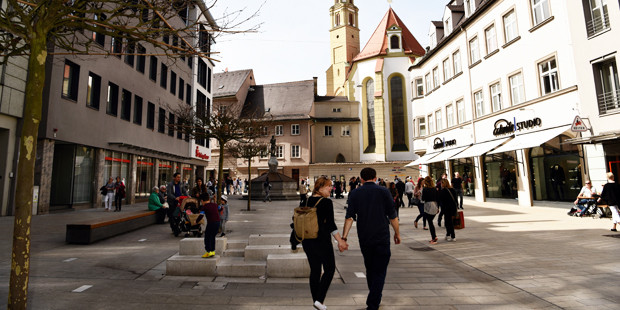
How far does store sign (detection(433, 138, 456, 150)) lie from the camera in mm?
24594

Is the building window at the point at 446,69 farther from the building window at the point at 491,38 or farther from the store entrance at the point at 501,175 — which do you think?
the store entrance at the point at 501,175

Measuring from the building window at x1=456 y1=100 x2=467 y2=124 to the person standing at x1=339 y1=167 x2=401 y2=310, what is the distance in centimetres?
2182

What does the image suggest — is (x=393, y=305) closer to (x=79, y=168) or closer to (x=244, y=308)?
(x=244, y=308)

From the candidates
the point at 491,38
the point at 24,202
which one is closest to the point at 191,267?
the point at 24,202

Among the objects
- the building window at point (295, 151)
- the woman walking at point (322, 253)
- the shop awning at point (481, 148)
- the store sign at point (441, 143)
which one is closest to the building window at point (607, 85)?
the shop awning at point (481, 148)

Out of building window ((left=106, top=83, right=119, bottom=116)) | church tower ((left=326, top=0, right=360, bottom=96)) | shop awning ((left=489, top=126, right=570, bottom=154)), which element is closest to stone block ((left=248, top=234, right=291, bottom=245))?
shop awning ((left=489, top=126, right=570, bottom=154))

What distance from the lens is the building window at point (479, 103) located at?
69.6ft

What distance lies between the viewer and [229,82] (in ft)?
168

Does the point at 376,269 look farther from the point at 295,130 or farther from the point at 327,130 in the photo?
the point at 327,130

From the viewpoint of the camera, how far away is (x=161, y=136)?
24.7m

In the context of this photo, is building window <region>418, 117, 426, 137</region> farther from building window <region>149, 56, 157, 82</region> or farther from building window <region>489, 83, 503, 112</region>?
building window <region>149, 56, 157, 82</region>

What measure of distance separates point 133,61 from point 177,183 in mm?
13209

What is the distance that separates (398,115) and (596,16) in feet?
107

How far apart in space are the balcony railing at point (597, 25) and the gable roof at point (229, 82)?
41.3 m
